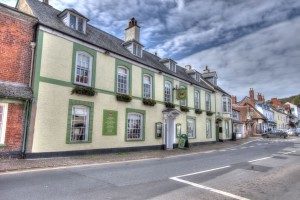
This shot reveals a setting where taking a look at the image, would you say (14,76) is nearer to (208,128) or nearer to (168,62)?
(168,62)

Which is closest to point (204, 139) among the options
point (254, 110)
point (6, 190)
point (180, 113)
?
point (180, 113)

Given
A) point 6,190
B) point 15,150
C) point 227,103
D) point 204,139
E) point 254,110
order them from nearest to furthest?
point 6,190 → point 15,150 → point 204,139 → point 227,103 → point 254,110

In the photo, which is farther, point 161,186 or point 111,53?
point 111,53

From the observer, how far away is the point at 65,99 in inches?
504

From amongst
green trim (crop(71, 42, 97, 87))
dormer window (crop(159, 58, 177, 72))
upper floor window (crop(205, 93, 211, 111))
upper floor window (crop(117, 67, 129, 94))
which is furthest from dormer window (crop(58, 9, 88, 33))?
upper floor window (crop(205, 93, 211, 111))

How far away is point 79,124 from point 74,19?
7545mm

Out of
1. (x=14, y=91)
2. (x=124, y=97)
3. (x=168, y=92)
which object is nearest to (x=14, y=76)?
(x=14, y=91)

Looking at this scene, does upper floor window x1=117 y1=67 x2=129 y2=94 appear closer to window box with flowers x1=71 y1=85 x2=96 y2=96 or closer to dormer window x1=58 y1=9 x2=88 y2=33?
window box with flowers x1=71 y1=85 x2=96 y2=96

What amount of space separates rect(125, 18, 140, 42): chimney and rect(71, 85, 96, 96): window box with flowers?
882cm

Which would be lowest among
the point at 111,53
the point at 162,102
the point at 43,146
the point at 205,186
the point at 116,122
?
the point at 205,186

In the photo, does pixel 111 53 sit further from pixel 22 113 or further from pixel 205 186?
pixel 205 186

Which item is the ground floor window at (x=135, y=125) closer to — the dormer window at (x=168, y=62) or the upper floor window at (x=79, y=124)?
the upper floor window at (x=79, y=124)

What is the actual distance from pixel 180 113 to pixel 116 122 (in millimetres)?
7731

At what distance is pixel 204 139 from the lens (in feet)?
84.6
